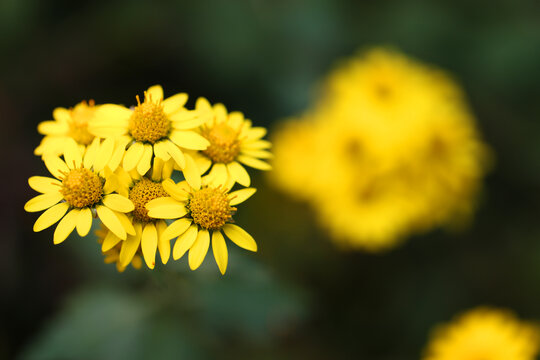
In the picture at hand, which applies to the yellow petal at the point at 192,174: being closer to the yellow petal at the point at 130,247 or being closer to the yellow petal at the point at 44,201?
the yellow petal at the point at 130,247

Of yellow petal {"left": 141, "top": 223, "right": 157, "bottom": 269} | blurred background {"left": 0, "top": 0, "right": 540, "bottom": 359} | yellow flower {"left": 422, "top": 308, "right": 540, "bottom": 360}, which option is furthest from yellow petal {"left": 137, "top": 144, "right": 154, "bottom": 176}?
yellow flower {"left": 422, "top": 308, "right": 540, "bottom": 360}

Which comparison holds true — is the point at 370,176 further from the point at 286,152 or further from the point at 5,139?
the point at 5,139

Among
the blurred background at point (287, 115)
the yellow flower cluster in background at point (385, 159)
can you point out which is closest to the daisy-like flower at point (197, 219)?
the blurred background at point (287, 115)

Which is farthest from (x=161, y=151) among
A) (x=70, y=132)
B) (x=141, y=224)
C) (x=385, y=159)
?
(x=385, y=159)

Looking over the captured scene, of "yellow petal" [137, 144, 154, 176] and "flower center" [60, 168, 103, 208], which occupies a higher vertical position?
"yellow petal" [137, 144, 154, 176]

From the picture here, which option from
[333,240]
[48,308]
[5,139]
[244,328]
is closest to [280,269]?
[333,240]

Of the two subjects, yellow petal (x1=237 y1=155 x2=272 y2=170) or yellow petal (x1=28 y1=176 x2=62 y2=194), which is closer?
yellow petal (x1=28 y1=176 x2=62 y2=194)

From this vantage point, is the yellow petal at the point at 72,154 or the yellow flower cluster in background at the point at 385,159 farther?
the yellow flower cluster in background at the point at 385,159

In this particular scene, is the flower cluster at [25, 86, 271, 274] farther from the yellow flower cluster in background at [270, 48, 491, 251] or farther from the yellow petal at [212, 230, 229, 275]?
the yellow flower cluster in background at [270, 48, 491, 251]
